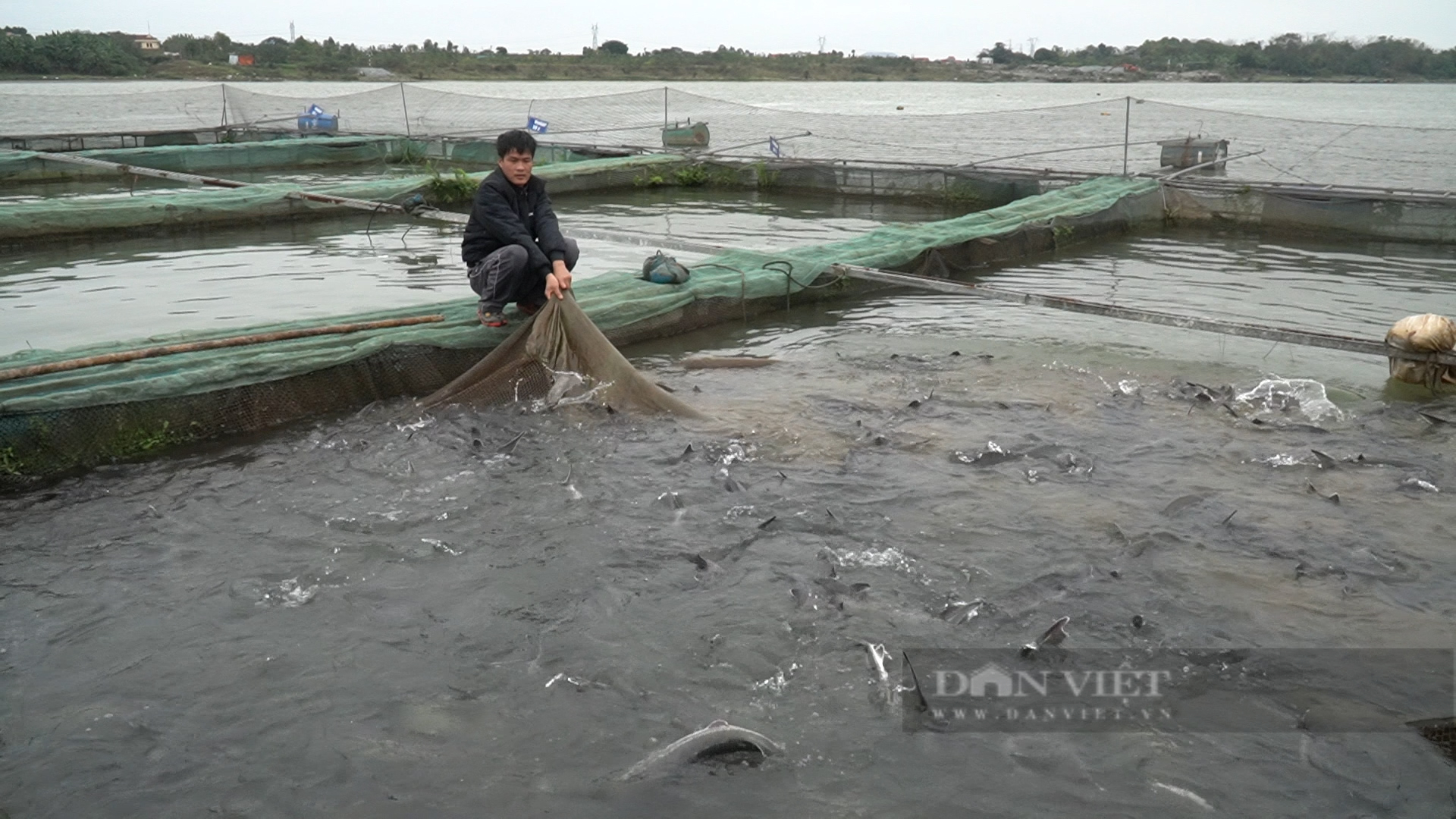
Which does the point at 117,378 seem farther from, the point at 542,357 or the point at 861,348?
the point at 861,348

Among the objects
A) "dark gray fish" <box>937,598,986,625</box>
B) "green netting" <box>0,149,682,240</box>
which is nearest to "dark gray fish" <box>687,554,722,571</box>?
"dark gray fish" <box>937,598,986,625</box>

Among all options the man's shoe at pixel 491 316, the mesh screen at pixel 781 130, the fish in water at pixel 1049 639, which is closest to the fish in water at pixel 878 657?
the fish in water at pixel 1049 639

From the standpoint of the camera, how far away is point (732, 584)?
418 cm

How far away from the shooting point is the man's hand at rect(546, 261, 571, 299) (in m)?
6.20

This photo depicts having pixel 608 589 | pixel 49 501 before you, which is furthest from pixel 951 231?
pixel 49 501

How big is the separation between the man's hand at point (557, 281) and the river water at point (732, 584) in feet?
2.40

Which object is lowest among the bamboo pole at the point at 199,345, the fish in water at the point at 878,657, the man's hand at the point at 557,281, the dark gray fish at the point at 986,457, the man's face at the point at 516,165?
the fish in water at the point at 878,657

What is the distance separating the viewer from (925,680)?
3553mm

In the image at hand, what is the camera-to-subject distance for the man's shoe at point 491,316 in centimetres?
668

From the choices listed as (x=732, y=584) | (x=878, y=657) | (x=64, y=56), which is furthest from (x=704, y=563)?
(x=64, y=56)

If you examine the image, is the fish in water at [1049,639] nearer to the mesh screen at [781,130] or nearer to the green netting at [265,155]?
the mesh screen at [781,130]

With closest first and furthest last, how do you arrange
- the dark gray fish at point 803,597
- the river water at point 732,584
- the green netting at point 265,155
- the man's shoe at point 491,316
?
the river water at point 732,584
the dark gray fish at point 803,597
the man's shoe at point 491,316
the green netting at point 265,155

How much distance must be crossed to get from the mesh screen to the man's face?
12.1 meters

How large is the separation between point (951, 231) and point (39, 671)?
859 centimetres
